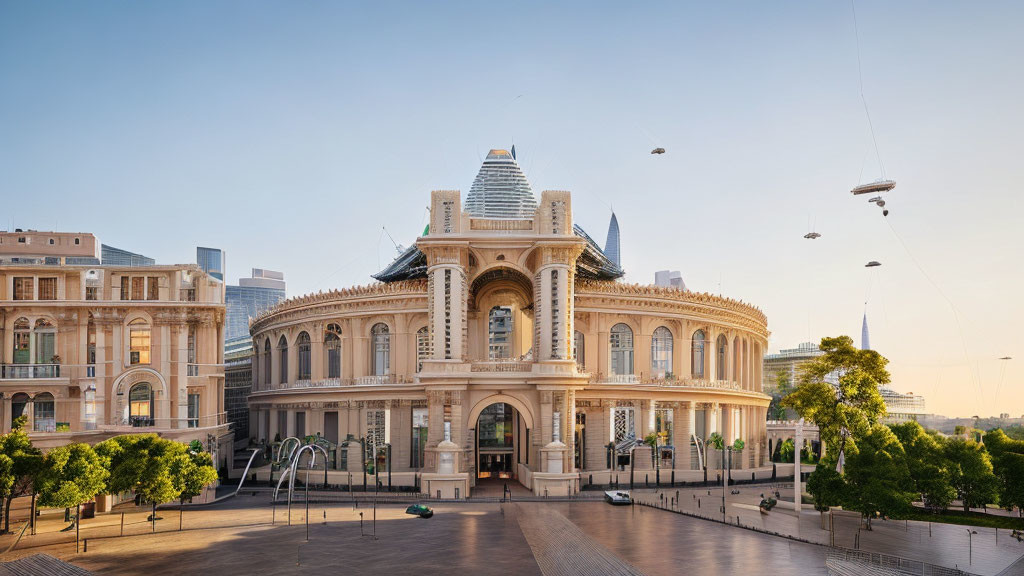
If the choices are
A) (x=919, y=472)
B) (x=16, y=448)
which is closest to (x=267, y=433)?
(x=16, y=448)

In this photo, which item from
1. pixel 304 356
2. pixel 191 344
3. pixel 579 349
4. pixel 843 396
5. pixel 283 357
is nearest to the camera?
pixel 843 396

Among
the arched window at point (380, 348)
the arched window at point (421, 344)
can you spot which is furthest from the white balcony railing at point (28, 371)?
the arched window at point (421, 344)

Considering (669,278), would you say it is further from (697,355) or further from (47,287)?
(47,287)

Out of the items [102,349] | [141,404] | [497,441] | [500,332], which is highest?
[500,332]

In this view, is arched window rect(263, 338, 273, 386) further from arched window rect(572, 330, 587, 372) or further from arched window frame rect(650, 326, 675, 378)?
arched window frame rect(650, 326, 675, 378)

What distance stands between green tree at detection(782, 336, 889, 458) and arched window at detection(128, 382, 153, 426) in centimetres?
4797

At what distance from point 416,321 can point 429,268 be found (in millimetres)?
11906

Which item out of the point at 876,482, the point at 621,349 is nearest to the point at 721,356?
the point at 621,349

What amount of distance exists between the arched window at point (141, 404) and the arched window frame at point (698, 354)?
1904 inches

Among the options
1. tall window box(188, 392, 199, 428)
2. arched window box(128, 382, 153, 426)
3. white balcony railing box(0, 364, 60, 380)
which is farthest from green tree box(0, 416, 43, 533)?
tall window box(188, 392, 199, 428)

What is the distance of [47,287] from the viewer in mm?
61062

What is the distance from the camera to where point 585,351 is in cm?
7419

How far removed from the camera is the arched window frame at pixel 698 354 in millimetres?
78562

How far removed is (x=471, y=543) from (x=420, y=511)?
9150mm
